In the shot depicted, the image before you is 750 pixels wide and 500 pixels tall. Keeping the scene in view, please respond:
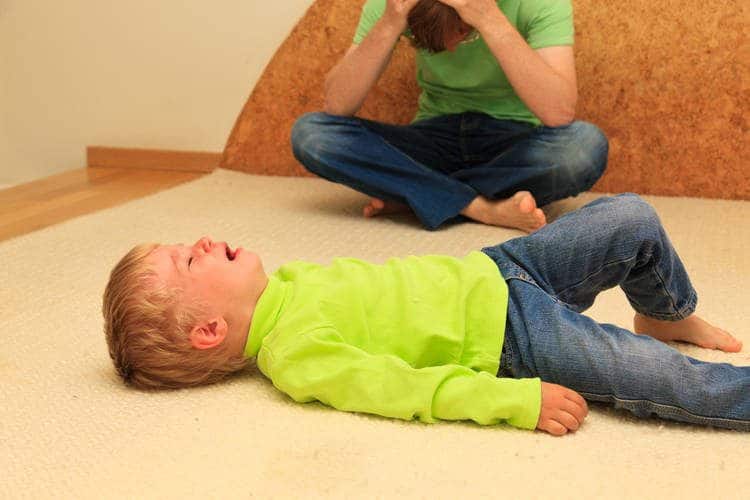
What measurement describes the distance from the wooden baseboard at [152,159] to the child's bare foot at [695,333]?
5.24 feet

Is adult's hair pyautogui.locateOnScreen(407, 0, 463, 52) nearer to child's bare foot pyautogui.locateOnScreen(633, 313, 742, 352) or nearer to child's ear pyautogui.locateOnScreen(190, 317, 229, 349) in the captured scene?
child's bare foot pyautogui.locateOnScreen(633, 313, 742, 352)

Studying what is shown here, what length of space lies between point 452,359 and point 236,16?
1.62 metres

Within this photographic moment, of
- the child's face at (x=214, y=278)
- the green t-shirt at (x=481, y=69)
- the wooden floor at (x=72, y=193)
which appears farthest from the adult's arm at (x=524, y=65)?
the wooden floor at (x=72, y=193)

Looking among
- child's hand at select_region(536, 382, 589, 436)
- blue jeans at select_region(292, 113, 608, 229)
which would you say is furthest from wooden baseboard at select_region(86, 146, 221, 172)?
child's hand at select_region(536, 382, 589, 436)

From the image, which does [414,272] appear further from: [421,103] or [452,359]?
[421,103]

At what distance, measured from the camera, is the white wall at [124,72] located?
7.98 feet

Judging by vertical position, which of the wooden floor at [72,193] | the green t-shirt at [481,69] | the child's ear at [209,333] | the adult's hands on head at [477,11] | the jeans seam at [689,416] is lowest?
the wooden floor at [72,193]

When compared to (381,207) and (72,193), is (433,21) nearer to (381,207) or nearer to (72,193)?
(381,207)

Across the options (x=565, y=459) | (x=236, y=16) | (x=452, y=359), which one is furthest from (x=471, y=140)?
(x=565, y=459)

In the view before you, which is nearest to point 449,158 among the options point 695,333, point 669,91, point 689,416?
point 669,91

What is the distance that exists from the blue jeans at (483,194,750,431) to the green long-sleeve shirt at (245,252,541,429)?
4 centimetres

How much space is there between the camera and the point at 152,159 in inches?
102

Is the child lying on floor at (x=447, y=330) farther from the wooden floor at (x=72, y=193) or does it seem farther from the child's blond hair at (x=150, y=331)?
the wooden floor at (x=72, y=193)

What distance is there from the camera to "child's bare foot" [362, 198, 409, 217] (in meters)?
1.98
